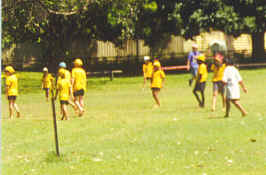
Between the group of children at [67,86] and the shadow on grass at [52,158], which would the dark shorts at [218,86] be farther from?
the shadow on grass at [52,158]

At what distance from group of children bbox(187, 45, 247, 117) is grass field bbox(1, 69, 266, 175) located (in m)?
0.44

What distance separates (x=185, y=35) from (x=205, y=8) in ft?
6.70

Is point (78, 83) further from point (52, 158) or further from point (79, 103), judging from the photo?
point (52, 158)

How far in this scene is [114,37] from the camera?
4200cm

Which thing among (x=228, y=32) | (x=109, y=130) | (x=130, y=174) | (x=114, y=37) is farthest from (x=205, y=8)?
(x=130, y=174)

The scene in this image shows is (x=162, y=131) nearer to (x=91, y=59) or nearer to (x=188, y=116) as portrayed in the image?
(x=188, y=116)

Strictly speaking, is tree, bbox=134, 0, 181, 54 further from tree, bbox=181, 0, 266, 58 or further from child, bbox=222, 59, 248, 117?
child, bbox=222, 59, 248, 117

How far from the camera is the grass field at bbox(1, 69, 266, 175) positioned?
9.66m

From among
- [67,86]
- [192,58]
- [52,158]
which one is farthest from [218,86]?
[52,158]

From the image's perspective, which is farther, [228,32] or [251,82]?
[228,32]

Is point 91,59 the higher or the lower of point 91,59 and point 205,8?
the lower

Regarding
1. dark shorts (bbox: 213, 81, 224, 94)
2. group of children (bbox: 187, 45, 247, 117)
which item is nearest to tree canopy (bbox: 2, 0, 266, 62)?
group of children (bbox: 187, 45, 247, 117)

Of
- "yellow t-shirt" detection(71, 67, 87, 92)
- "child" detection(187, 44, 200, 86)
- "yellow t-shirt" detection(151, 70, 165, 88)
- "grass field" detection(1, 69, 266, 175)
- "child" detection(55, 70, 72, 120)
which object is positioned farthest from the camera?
"child" detection(187, 44, 200, 86)

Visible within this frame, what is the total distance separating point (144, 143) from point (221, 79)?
25.6 ft
